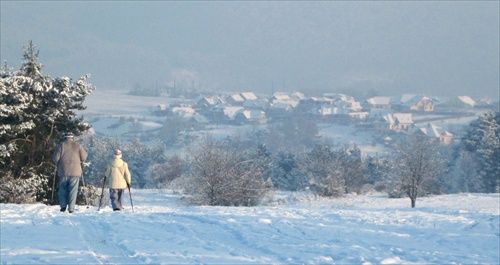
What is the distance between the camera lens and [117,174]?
14.5 m

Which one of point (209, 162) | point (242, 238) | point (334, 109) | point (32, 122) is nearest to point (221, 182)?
point (209, 162)

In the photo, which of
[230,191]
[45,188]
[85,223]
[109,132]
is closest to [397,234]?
[85,223]

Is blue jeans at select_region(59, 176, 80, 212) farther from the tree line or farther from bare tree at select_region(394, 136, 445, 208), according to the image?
bare tree at select_region(394, 136, 445, 208)

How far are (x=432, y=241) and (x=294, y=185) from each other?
55405 mm

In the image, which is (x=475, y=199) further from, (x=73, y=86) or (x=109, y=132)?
(x=109, y=132)

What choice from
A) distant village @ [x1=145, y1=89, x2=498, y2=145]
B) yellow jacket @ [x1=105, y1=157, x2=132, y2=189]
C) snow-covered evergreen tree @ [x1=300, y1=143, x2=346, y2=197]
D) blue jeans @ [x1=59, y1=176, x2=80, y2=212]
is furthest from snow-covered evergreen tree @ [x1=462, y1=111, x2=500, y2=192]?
blue jeans @ [x1=59, y1=176, x2=80, y2=212]

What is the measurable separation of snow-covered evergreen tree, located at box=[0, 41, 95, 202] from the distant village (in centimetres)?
8186

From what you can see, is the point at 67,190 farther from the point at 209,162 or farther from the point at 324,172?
the point at 324,172

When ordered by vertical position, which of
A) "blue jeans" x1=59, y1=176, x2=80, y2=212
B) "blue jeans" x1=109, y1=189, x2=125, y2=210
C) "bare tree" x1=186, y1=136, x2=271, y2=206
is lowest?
"bare tree" x1=186, y1=136, x2=271, y2=206

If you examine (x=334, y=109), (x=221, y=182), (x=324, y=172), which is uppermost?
(x=334, y=109)

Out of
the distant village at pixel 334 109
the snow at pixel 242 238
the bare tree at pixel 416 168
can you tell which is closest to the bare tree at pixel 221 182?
the bare tree at pixel 416 168

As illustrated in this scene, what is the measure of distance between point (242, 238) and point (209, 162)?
75.6 ft

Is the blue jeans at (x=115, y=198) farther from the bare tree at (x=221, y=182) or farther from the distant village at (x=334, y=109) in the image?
the distant village at (x=334, y=109)

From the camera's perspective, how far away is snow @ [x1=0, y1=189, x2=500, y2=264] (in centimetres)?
859
